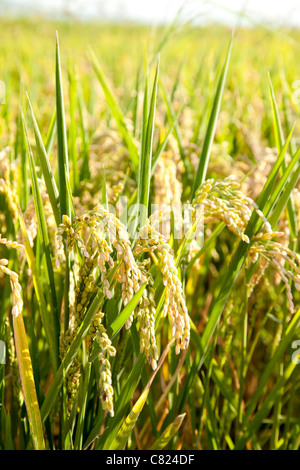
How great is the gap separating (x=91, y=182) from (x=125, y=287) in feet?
2.34

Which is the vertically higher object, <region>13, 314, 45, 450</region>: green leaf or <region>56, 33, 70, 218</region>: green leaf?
<region>56, 33, 70, 218</region>: green leaf

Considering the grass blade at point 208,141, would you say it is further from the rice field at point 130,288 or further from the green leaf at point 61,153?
the green leaf at point 61,153

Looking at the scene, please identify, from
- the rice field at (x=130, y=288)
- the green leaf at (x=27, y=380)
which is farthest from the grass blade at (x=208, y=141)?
the green leaf at (x=27, y=380)

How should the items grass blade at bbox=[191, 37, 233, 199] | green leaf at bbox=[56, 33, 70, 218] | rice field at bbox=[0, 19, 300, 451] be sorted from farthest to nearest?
grass blade at bbox=[191, 37, 233, 199] → green leaf at bbox=[56, 33, 70, 218] → rice field at bbox=[0, 19, 300, 451]

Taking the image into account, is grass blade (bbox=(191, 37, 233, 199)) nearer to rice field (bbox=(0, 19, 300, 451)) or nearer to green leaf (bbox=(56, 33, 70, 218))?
rice field (bbox=(0, 19, 300, 451))

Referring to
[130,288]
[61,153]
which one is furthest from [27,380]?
[61,153]

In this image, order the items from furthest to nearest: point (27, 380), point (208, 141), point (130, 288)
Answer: point (208, 141)
point (27, 380)
point (130, 288)

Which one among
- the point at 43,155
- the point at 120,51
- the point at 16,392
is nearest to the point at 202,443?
the point at 16,392

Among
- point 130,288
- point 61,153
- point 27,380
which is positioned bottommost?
point 27,380

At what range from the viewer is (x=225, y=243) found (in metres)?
1.68

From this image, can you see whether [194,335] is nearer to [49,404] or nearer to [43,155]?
[49,404]

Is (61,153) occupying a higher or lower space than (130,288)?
higher

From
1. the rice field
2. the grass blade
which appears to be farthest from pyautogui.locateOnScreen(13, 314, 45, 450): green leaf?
the grass blade

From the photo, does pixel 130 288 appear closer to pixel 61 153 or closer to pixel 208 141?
pixel 61 153
